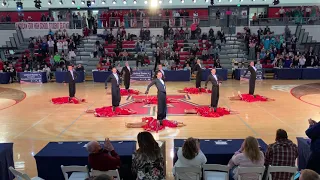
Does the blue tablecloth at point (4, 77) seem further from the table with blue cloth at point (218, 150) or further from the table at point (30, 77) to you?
the table with blue cloth at point (218, 150)

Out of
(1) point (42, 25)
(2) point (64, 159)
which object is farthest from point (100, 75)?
(2) point (64, 159)

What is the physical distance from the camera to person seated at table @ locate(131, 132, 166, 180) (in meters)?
5.64

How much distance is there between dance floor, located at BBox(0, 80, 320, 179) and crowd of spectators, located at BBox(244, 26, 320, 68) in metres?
5.83

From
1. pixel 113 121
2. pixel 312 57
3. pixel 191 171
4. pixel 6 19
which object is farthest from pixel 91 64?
pixel 191 171

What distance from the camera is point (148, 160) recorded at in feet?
18.5

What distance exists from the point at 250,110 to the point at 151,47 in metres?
16.8

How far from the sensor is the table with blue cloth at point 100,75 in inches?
970

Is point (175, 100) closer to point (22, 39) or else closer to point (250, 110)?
point (250, 110)

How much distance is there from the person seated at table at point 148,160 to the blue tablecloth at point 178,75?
1921 cm

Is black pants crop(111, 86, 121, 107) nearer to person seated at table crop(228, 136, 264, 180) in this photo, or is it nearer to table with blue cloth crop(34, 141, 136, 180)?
table with blue cloth crop(34, 141, 136, 180)

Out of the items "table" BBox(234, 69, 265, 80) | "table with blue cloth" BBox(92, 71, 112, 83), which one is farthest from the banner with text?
"table" BBox(234, 69, 265, 80)

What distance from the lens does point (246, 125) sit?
40.1ft

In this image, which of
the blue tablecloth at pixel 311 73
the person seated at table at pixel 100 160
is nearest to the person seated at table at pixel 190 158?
the person seated at table at pixel 100 160

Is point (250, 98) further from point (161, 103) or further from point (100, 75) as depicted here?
point (100, 75)
